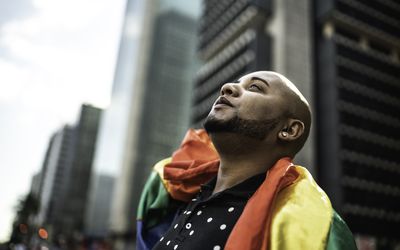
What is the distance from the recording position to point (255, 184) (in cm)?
188

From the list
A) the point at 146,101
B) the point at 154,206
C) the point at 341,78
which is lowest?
the point at 154,206

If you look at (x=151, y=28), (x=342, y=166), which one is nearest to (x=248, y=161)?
(x=342, y=166)

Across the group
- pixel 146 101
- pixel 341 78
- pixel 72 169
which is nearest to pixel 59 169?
pixel 72 169

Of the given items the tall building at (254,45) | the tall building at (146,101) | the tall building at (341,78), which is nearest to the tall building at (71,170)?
the tall building at (146,101)

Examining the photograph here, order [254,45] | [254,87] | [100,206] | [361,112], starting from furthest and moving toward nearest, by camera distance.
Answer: [100,206], [254,45], [361,112], [254,87]

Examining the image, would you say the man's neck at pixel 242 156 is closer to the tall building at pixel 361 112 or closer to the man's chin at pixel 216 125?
the man's chin at pixel 216 125

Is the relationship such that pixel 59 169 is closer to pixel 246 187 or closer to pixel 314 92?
pixel 314 92

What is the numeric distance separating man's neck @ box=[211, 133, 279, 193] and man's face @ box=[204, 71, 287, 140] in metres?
0.05

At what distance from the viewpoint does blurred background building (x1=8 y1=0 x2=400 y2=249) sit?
43.5 metres

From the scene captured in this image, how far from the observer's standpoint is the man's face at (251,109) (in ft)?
6.20

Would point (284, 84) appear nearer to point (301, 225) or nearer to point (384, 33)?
point (301, 225)

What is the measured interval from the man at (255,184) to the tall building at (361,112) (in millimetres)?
41584

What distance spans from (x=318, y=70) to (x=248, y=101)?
51.9m

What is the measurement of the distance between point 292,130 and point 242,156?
0.30 m
